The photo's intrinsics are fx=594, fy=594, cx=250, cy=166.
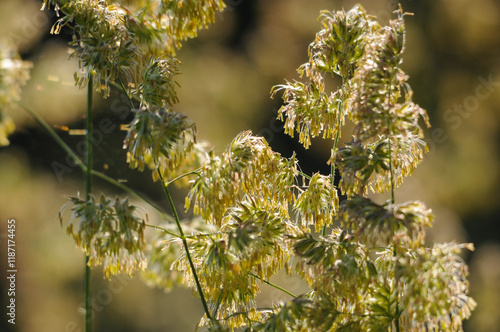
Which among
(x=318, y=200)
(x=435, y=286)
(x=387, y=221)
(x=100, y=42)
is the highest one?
(x=100, y=42)

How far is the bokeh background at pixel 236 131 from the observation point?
2.94 m

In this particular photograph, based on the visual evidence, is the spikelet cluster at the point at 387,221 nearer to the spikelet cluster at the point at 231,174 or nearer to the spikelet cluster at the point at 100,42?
the spikelet cluster at the point at 231,174

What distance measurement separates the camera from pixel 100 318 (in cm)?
340

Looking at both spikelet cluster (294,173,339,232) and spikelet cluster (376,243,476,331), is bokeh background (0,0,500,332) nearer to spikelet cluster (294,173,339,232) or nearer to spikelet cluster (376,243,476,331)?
spikelet cluster (294,173,339,232)

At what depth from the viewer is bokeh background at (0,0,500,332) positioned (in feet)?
9.66

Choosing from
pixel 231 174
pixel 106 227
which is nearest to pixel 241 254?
pixel 231 174

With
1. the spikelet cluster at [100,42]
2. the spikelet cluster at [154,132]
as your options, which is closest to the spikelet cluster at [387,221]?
the spikelet cluster at [154,132]

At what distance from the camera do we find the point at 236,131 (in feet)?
11.8

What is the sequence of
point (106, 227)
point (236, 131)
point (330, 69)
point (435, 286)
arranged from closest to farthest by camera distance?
point (435, 286) < point (106, 227) < point (330, 69) < point (236, 131)

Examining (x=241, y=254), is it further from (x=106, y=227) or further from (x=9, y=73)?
(x=9, y=73)

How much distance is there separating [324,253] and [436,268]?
21 centimetres

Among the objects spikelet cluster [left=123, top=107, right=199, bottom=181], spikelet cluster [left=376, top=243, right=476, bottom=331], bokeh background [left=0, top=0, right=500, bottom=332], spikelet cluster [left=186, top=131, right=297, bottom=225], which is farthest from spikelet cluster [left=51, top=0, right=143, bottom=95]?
bokeh background [left=0, top=0, right=500, bottom=332]

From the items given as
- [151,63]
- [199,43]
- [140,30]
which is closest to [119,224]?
[151,63]

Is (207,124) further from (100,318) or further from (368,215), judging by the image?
(368,215)
